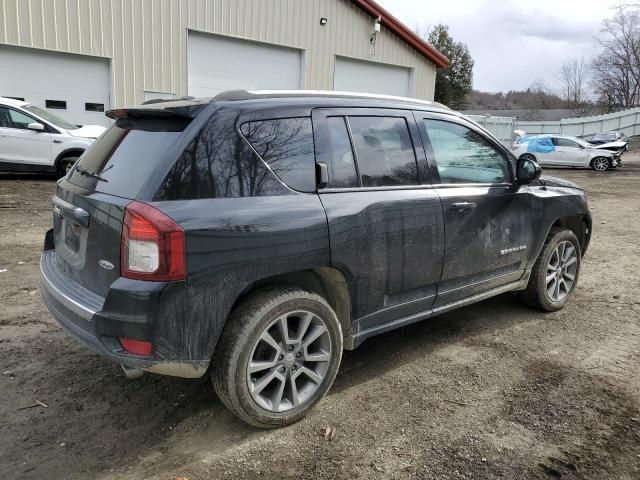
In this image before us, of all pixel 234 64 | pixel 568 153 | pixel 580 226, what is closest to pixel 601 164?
pixel 568 153

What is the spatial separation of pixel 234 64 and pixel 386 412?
1395cm

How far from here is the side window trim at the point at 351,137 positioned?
10.1 ft

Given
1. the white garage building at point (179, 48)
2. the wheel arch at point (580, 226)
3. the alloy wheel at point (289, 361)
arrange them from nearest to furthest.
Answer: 1. the alloy wheel at point (289, 361)
2. the wheel arch at point (580, 226)
3. the white garage building at point (179, 48)

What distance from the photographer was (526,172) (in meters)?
4.21

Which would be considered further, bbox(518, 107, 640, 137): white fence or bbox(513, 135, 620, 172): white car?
bbox(518, 107, 640, 137): white fence

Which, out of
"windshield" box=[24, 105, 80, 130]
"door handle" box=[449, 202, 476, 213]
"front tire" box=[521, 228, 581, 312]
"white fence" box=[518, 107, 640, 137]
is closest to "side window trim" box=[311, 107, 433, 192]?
"door handle" box=[449, 202, 476, 213]

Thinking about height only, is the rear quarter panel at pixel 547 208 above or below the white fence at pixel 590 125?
below

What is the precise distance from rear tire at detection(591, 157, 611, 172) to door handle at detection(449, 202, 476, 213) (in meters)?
21.3

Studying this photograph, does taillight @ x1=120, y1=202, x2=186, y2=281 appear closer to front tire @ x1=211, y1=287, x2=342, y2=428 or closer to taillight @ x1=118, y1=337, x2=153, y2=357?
taillight @ x1=118, y1=337, x2=153, y2=357

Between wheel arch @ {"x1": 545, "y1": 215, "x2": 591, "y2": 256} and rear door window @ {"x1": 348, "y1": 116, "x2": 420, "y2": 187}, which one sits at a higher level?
rear door window @ {"x1": 348, "y1": 116, "x2": 420, "y2": 187}

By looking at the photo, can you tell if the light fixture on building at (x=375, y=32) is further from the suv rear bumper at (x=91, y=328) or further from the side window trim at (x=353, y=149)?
the suv rear bumper at (x=91, y=328)

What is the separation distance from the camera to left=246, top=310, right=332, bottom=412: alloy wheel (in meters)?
2.83

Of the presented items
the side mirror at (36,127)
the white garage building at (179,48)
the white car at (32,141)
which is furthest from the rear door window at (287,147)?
the white garage building at (179,48)

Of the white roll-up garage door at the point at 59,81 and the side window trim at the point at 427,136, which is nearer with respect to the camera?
the side window trim at the point at 427,136
